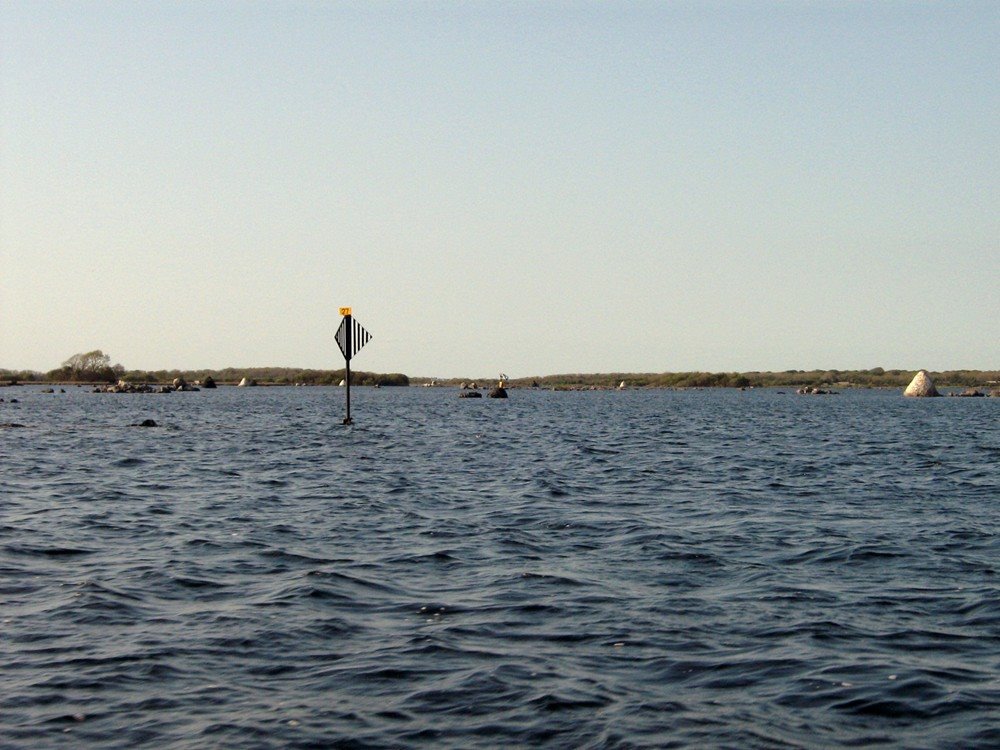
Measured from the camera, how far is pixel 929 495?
2339 cm

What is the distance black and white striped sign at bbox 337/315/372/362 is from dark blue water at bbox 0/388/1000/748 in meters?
26.5

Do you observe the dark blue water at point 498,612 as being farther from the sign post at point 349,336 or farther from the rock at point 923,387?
the rock at point 923,387

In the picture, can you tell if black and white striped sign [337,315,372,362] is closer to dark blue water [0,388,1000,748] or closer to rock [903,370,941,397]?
dark blue water [0,388,1000,748]

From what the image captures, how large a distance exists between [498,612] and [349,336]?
139ft

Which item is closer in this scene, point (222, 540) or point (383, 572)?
point (383, 572)

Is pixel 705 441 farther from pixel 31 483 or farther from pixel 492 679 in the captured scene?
pixel 492 679

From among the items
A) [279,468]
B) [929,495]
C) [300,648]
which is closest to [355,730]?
[300,648]

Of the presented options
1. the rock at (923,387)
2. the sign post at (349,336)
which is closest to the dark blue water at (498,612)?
the sign post at (349,336)

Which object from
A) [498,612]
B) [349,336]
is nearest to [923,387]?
[349,336]

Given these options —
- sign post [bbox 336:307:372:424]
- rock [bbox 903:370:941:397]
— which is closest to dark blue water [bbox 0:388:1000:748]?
sign post [bbox 336:307:372:424]

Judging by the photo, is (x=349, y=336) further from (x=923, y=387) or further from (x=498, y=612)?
(x=923, y=387)

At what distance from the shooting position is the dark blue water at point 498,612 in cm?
833

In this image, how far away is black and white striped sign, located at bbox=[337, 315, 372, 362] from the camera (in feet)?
174

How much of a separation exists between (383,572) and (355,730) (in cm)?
620
